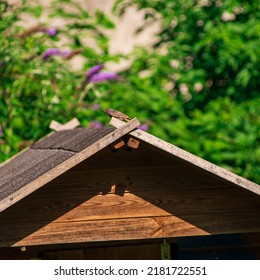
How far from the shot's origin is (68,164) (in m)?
5.89

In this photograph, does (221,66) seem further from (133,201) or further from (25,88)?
(133,201)

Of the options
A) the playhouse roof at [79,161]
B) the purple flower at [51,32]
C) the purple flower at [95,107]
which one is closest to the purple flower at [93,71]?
the purple flower at [95,107]

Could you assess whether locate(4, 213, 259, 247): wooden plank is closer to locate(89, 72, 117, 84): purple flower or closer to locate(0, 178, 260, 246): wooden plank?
locate(0, 178, 260, 246): wooden plank

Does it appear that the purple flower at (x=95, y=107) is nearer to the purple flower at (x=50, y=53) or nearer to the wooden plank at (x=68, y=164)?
the purple flower at (x=50, y=53)

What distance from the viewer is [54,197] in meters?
6.23

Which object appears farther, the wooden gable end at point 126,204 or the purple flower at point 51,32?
the purple flower at point 51,32

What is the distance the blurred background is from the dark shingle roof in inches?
75.4

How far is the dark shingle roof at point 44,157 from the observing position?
6.16 meters

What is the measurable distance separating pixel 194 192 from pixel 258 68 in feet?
14.8

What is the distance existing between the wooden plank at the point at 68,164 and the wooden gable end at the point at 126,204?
35 centimetres

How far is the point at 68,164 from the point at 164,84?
5241mm

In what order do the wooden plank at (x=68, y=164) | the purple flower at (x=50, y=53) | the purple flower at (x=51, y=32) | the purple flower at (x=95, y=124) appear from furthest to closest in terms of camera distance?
1. the purple flower at (x=51, y=32)
2. the purple flower at (x=50, y=53)
3. the purple flower at (x=95, y=124)
4. the wooden plank at (x=68, y=164)

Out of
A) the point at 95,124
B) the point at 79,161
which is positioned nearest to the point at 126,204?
the point at 79,161

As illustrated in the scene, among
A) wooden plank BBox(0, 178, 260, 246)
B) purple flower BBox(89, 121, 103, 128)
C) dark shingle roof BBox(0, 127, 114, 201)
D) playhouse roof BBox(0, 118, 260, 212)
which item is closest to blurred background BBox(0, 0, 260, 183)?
purple flower BBox(89, 121, 103, 128)
